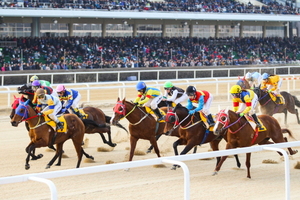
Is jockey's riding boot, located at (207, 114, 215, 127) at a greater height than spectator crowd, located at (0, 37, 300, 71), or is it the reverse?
spectator crowd, located at (0, 37, 300, 71)

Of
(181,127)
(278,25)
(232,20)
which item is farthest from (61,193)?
(278,25)

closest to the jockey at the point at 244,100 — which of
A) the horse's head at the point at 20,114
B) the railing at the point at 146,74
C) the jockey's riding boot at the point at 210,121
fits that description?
the jockey's riding boot at the point at 210,121

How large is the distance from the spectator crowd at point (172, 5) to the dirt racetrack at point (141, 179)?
13164mm

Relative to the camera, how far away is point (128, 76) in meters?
18.9

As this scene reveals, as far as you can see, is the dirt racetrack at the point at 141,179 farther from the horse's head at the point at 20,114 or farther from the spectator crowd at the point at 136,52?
the spectator crowd at the point at 136,52

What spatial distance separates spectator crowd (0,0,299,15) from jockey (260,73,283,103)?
13532mm

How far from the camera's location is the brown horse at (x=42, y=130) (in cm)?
690

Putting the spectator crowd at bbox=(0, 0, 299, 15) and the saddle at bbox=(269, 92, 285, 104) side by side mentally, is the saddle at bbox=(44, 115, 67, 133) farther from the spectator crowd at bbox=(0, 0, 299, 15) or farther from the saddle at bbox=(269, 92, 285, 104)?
the spectator crowd at bbox=(0, 0, 299, 15)

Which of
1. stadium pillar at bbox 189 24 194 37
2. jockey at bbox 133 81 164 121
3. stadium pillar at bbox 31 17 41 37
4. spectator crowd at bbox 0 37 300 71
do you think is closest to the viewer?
jockey at bbox 133 81 164 121

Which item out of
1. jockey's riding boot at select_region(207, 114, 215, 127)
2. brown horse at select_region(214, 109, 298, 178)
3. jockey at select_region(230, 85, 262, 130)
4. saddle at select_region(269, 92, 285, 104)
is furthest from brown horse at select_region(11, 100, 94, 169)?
saddle at select_region(269, 92, 285, 104)

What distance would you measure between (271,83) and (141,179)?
6097mm

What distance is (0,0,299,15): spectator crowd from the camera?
22.9 m

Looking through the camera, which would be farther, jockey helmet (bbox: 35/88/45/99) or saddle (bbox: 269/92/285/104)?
saddle (bbox: 269/92/285/104)

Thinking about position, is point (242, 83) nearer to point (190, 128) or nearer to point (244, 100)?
point (190, 128)
